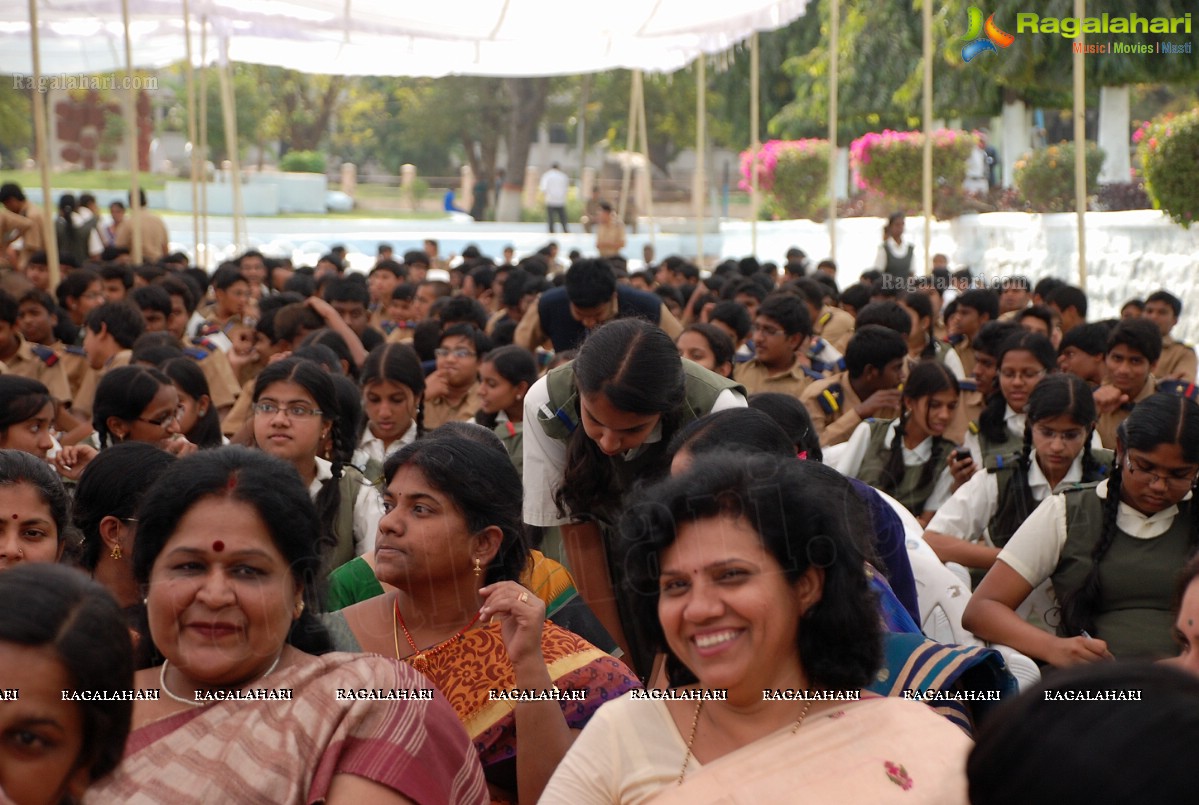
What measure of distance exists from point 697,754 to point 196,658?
78 cm

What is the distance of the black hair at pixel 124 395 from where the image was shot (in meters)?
4.63

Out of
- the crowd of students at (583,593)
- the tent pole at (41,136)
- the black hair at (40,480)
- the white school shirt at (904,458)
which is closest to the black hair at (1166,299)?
the crowd of students at (583,593)

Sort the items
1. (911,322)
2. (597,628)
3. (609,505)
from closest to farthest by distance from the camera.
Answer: (597,628) < (609,505) < (911,322)

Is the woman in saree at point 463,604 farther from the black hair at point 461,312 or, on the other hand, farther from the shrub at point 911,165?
the shrub at point 911,165

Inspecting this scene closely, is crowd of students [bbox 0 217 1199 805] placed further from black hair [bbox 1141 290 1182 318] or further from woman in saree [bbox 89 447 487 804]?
black hair [bbox 1141 290 1182 318]

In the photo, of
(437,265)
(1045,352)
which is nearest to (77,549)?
(1045,352)

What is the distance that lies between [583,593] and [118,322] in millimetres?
4222

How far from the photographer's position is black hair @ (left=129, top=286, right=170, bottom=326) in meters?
8.31

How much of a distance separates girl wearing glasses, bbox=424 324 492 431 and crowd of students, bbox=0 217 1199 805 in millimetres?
→ 773

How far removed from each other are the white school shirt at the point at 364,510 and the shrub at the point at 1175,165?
9.17 m

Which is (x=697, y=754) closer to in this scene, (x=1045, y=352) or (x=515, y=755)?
(x=515, y=755)

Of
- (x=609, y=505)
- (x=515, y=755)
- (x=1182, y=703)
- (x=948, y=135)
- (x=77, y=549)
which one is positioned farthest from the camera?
(x=948, y=135)

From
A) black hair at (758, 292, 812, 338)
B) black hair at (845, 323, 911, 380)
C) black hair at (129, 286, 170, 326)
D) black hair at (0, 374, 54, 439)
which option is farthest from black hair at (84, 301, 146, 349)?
black hair at (845, 323, 911, 380)

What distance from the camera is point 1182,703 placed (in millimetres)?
1409
